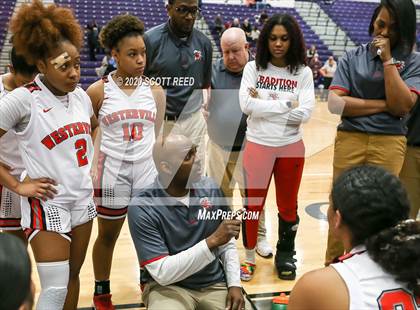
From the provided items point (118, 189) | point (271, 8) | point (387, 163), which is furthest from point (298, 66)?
point (271, 8)

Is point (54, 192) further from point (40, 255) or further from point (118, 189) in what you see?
point (118, 189)

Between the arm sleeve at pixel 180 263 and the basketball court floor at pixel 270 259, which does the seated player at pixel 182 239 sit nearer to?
the arm sleeve at pixel 180 263

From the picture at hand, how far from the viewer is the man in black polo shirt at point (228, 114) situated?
3383 mm

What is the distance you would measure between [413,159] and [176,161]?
5.54 ft

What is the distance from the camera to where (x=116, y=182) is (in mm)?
2738

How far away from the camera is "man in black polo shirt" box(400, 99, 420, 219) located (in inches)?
120

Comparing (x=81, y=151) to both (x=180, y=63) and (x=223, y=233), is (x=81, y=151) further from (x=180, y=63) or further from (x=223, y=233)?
(x=180, y=63)

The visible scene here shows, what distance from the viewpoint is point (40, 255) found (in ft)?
6.99

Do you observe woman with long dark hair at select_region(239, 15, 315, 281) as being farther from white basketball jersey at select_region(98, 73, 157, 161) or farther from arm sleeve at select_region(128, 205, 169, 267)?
arm sleeve at select_region(128, 205, 169, 267)

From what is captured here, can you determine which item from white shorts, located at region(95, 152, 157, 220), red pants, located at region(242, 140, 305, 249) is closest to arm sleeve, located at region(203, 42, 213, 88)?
red pants, located at region(242, 140, 305, 249)

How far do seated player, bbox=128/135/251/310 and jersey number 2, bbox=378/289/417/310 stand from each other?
2.83 ft

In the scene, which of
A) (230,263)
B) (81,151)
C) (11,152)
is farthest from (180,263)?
(11,152)

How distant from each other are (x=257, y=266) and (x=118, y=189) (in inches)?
53.7

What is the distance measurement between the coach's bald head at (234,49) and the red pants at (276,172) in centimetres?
58
